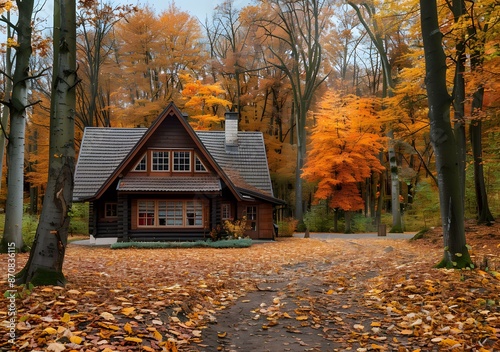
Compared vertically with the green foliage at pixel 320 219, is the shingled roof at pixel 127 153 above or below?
above

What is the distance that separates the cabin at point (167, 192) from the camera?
68.6 ft

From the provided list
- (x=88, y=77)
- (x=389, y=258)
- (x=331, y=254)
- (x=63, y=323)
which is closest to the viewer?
(x=63, y=323)

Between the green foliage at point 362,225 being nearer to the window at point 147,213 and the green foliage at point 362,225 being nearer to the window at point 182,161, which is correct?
the window at point 182,161

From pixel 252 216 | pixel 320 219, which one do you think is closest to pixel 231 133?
pixel 252 216

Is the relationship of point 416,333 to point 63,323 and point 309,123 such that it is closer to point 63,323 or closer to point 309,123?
point 63,323

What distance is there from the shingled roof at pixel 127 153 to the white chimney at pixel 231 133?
31 cm

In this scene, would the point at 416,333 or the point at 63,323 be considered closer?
the point at 63,323

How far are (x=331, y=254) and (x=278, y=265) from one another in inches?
127

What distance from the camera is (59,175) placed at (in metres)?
6.64

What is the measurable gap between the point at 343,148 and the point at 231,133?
799 cm

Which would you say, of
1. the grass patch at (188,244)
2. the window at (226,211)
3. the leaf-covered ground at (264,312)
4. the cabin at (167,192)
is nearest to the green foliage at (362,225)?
the cabin at (167,192)

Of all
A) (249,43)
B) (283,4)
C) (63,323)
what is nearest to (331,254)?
(63,323)

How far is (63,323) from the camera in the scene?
4582mm

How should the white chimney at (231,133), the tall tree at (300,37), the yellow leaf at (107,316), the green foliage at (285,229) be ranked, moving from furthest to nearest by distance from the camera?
the tall tree at (300,37) < the green foliage at (285,229) < the white chimney at (231,133) < the yellow leaf at (107,316)
